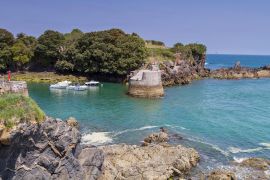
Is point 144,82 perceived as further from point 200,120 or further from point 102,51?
point 102,51

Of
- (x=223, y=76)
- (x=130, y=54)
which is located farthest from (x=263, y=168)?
(x=223, y=76)

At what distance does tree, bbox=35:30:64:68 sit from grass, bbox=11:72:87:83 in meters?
5.98

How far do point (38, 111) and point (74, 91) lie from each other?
57.4m

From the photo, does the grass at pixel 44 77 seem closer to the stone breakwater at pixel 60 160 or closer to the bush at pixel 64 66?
the bush at pixel 64 66

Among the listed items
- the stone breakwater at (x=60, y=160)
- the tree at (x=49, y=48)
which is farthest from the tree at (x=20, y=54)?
the stone breakwater at (x=60, y=160)

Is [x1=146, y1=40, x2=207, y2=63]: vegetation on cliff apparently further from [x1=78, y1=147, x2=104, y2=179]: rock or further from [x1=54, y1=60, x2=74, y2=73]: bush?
[x1=78, y1=147, x2=104, y2=179]: rock

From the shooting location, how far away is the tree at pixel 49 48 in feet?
330

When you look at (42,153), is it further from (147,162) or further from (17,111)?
(147,162)

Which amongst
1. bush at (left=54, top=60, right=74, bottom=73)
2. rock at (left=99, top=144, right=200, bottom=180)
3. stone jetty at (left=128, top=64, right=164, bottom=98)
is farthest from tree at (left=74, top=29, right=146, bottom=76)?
rock at (left=99, top=144, right=200, bottom=180)

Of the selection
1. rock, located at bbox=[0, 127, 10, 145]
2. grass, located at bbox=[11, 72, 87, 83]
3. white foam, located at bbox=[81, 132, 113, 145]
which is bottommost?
white foam, located at bbox=[81, 132, 113, 145]

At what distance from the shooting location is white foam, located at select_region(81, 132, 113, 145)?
3950 cm

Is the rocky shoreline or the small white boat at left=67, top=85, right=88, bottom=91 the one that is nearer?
the rocky shoreline

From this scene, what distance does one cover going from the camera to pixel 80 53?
3792 inches

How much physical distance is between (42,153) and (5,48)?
274 feet
